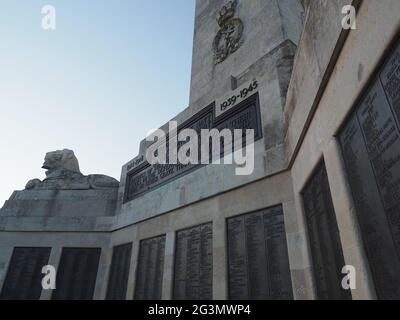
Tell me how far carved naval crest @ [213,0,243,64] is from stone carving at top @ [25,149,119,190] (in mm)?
6299

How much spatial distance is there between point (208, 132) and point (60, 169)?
751cm

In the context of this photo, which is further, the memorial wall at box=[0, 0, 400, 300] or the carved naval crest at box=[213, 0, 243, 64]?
the carved naval crest at box=[213, 0, 243, 64]

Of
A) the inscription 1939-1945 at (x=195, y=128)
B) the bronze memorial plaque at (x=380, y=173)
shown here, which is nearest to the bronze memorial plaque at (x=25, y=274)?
the inscription 1939-1945 at (x=195, y=128)

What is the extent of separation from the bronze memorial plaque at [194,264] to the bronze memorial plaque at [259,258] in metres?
0.63

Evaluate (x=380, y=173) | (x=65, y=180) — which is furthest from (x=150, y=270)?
(x=380, y=173)

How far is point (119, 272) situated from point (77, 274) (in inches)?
64.5

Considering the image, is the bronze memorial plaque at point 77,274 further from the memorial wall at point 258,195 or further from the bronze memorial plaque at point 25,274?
the bronze memorial plaque at point 25,274

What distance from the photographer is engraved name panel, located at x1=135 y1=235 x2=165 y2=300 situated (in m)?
6.56

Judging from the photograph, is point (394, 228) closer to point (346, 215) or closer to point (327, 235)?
point (346, 215)

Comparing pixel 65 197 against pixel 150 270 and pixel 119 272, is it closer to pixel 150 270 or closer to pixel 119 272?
pixel 119 272

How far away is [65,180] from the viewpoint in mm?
10680

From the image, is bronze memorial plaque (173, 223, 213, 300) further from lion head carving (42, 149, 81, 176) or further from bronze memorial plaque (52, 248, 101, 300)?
lion head carving (42, 149, 81, 176)

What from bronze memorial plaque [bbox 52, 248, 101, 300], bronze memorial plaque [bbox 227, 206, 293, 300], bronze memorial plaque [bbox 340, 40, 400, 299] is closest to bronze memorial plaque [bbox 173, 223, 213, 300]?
bronze memorial plaque [bbox 227, 206, 293, 300]
